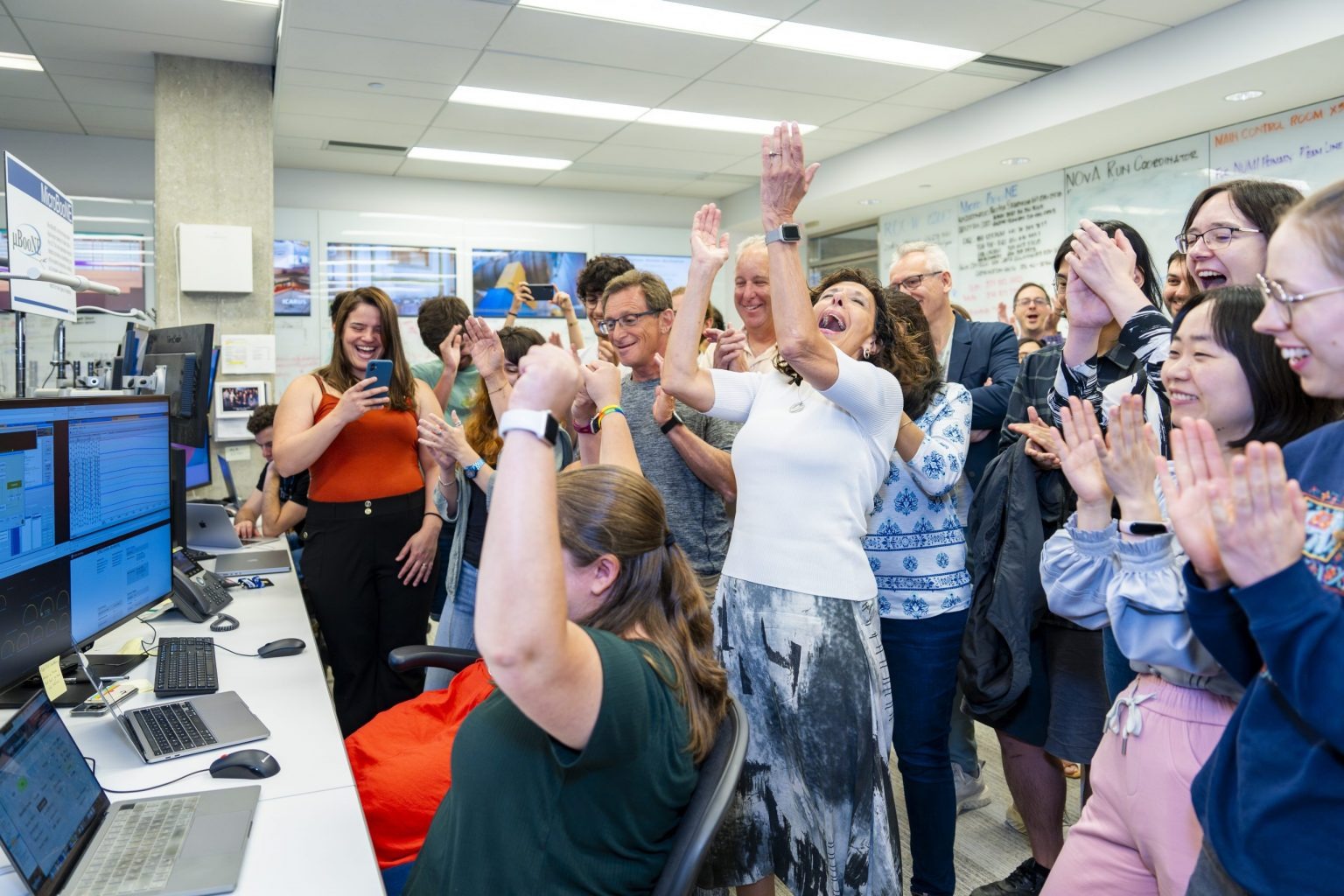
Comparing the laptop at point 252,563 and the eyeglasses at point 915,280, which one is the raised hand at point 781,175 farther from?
the laptop at point 252,563

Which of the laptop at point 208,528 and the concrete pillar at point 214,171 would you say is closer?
the laptop at point 208,528

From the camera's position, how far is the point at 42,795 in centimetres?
106

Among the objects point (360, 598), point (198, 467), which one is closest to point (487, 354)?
point (360, 598)

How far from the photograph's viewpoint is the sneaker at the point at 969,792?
8.54ft

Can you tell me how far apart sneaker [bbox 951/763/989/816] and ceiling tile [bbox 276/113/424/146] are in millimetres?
4807

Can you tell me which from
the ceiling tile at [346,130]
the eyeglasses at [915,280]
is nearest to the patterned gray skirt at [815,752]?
the eyeglasses at [915,280]

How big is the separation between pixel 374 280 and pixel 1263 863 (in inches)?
275

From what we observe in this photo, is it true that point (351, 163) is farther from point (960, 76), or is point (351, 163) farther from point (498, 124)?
point (960, 76)

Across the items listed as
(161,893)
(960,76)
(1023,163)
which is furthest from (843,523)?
(1023,163)

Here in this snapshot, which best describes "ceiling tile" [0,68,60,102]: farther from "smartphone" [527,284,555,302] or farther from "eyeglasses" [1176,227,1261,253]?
"eyeglasses" [1176,227,1261,253]

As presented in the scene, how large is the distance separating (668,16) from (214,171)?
2513 millimetres

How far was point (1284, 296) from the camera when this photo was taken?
33.6 inches

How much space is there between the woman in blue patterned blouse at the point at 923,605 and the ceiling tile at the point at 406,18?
110 inches

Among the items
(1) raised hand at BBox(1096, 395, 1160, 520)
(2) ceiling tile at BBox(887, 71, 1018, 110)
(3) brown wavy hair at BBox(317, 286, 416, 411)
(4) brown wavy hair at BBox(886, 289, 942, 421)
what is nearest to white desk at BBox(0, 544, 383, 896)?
(3) brown wavy hair at BBox(317, 286, 416, 411)
